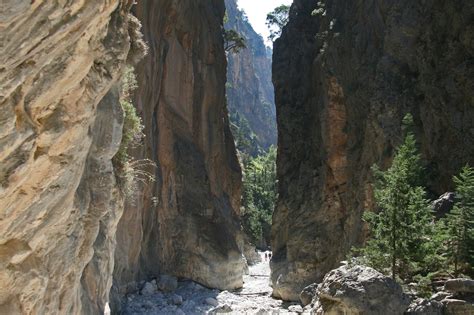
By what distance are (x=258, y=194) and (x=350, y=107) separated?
2837cm

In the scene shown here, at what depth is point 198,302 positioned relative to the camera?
2222 cm

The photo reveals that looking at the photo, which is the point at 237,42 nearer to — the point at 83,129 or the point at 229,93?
the point at 83,129

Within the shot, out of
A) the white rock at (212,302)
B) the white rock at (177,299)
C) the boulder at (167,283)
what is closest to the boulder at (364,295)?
the white rock at (212,302)

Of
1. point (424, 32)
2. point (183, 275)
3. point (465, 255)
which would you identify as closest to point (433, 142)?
point (424, 32)

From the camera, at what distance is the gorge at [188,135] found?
257 inches

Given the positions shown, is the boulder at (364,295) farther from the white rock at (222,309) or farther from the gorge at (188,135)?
the white rock at (222,309)

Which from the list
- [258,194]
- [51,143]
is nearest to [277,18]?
[258,194]

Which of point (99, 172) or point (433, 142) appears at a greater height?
point (433, 142)

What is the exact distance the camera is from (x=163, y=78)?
26.3m

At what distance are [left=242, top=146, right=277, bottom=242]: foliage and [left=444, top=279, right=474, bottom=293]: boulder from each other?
31.2 m

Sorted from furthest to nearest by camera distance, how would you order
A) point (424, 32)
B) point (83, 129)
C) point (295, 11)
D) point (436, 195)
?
point (295, 11), point (424, 32), point (436, 195), point (83, 129)

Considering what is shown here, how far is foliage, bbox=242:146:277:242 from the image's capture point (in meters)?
46.0

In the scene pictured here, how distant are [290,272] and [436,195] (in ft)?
33.7

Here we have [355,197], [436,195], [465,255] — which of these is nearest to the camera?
[465,255]
